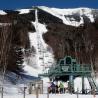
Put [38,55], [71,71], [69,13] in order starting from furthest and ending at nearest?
[69,13] < [38,55] < [71,71]

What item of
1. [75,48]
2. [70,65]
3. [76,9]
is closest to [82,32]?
[75,48]

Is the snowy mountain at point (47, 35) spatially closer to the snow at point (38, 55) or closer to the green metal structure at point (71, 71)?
the snow at point (38, 55)

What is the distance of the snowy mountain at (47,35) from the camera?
336ft

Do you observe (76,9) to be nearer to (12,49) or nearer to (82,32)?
(82,32)

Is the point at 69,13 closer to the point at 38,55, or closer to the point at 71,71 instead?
the point at 38,55

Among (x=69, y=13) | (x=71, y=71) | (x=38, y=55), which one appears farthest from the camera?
(x=69, y=13)

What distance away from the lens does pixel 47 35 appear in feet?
408

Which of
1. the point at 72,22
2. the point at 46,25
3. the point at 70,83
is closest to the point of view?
the point at 70,83

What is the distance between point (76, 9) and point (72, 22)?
1754cm

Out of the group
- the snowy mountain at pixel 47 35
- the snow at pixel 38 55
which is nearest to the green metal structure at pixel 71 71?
the snowy mountain at pixel 47 35

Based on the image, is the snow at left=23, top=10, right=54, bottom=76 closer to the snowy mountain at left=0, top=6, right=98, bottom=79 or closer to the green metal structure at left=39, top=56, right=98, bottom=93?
the snowy mountain at left=0, top=6, right=98, bottom=79

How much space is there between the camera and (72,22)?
139625mm

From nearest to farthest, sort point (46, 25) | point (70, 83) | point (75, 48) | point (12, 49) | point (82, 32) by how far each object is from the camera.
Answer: point (70, 83) < point (12, 49) < point (75, 48) < point (82, 32) < point (46, 25)

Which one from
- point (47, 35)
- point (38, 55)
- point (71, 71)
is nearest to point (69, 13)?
point (47, 35)
